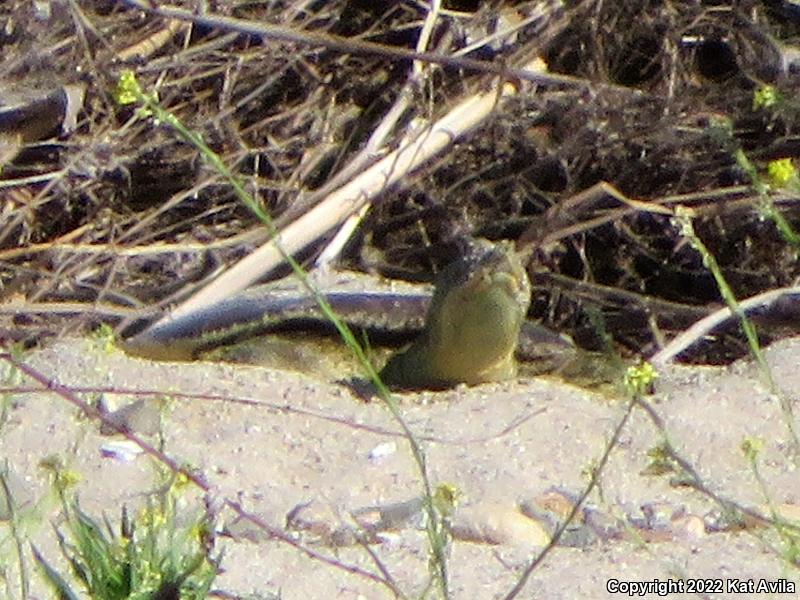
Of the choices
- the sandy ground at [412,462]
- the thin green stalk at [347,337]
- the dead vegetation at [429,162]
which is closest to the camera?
the thin green stalk at [347,337]

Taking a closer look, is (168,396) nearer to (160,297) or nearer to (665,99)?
(160,297)

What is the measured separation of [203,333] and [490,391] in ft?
3.29

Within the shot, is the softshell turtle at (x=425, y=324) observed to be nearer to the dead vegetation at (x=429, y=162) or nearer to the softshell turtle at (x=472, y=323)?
the softshell turtle at (x=472, y=323)

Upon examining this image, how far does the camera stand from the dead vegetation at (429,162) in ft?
18.1

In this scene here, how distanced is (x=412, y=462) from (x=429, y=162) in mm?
2120

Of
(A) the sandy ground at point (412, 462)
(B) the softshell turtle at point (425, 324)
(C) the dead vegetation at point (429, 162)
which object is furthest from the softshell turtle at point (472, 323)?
(C) the dead vegetation at point (429, 162)

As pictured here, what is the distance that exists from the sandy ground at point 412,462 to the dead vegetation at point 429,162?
96 cm

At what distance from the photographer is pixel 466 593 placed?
2.83 meters

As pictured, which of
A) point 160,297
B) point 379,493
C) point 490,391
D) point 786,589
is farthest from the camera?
point 160,297

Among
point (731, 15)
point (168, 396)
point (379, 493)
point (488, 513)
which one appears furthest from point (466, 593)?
point (731, 15)

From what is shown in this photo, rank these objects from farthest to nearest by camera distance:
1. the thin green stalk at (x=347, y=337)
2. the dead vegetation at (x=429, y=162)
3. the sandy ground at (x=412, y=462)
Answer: the dead vegetation at (x=429, y=162)
the sandy ground at (x=412, y=462)
the thin green stalk at (x=347, y=337)

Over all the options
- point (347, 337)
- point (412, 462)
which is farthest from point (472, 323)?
point (347, 337)

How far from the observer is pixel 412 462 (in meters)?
3.66

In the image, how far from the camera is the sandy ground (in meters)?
2.92
